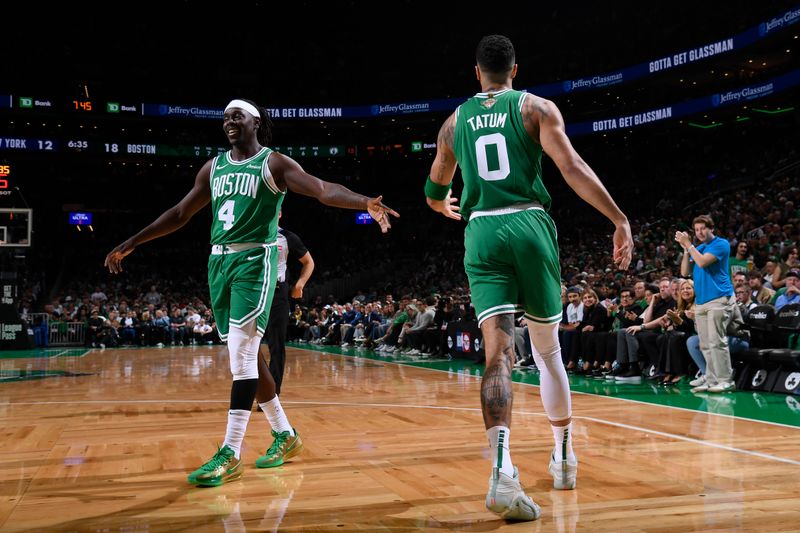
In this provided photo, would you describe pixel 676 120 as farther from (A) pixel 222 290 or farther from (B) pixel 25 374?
(A) pixel 222 290

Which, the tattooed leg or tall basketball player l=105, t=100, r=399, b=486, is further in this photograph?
tall basketball player l=105, t=100, r=399, b=486

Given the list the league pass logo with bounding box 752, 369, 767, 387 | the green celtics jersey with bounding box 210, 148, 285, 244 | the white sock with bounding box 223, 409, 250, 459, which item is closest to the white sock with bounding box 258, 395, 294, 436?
the white sock with bounding box 223, 409, 250, 459

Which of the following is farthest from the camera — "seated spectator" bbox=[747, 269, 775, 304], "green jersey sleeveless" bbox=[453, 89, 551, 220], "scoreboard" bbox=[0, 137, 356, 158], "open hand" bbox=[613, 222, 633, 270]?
"scoreboard" bbox=[0, 137, 356, 158]

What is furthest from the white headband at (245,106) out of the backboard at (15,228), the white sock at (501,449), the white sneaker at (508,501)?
the backboard at (15,228)

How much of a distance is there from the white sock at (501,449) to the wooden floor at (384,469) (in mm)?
199

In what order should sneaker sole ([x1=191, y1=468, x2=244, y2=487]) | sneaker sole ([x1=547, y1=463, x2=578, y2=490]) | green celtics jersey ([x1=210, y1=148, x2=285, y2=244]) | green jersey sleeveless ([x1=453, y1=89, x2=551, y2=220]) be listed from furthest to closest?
green celtics jersey ([x1=210, y1=148, x2=285, y2=244]) < sneaker sole ([x1=191, y1=468, x2=244, y2=487]) < sneaker sole ([x1=547, y1=463, x2=578, y2=490]) < green jersey sleeveless ([x1=453, y1=89, x2=551, y2=220])

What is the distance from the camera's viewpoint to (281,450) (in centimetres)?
393

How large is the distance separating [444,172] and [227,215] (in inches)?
50.7

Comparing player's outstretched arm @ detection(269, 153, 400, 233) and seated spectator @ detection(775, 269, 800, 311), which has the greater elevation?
player's outstretched arm @ detection(269, 153, 400, 233)

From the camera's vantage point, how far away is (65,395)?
7703mm

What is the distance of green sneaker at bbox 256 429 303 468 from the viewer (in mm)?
3830

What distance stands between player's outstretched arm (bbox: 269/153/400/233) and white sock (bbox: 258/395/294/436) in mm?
1254

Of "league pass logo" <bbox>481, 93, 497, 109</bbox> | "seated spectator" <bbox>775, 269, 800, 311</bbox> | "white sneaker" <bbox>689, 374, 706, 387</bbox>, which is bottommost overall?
"white sneaker" <bbox>689, 374, 706, 387</bbox>

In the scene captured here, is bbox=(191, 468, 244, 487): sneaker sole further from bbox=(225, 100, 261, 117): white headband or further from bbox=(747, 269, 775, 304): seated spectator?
bbox=(747, 269, 775, 304): seated spectator
